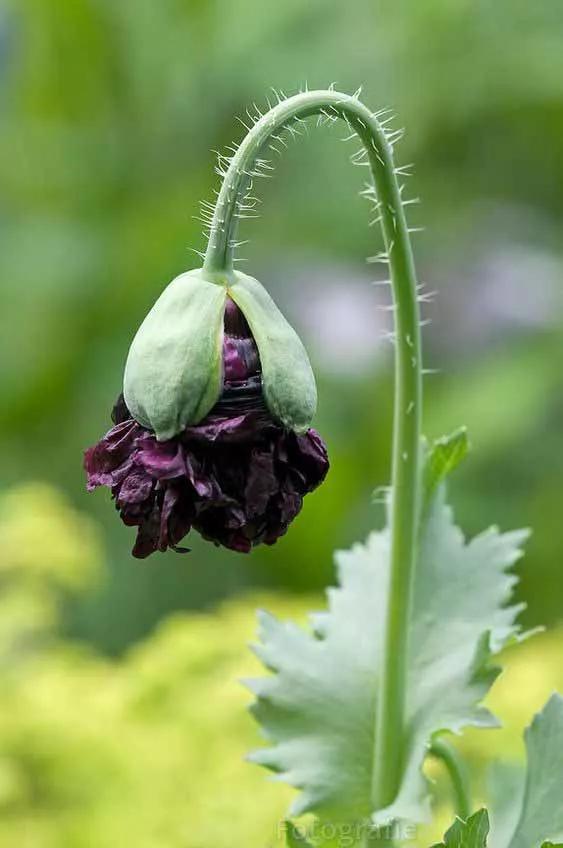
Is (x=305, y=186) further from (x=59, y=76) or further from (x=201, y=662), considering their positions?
(x=201, y=662)

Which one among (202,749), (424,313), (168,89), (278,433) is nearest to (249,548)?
(278,433)

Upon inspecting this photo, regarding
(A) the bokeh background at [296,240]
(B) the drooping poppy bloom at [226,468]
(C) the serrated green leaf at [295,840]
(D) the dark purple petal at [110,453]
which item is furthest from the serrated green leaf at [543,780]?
(A) the bokeh background at [296,240]

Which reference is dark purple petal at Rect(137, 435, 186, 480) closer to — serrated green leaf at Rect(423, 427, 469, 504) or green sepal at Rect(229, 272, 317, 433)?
green sepal at Rect(229, 272, 317, 433)

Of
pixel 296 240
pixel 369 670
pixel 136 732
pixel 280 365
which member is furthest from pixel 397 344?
pixel 296 240

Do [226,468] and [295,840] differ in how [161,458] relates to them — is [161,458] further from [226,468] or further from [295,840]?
[295,840]

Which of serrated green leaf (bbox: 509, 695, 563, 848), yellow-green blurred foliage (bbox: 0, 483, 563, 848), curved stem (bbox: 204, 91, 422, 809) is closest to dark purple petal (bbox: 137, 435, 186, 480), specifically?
curved stem (bbox: 204, 91, 422, 809)
